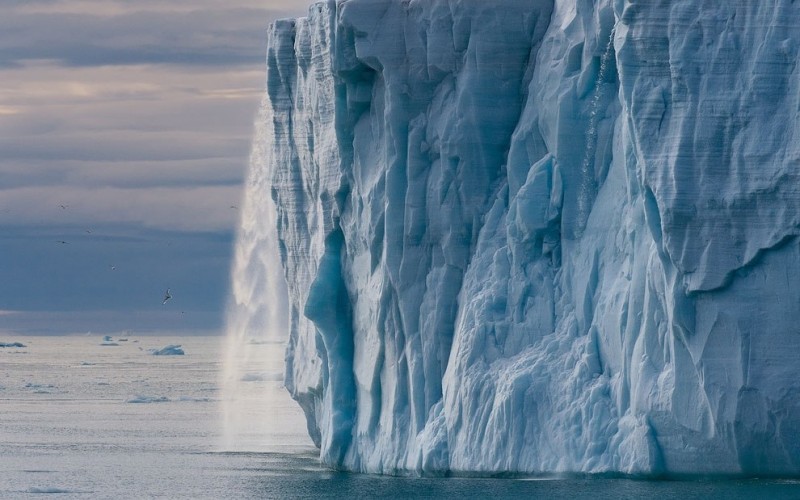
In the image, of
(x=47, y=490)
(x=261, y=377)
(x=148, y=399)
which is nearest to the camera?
(x=47, y=490)

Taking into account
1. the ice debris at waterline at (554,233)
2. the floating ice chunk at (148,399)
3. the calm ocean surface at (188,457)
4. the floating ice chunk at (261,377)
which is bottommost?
the floating ice chunk at (261,377)

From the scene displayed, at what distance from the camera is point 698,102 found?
87.7 feet

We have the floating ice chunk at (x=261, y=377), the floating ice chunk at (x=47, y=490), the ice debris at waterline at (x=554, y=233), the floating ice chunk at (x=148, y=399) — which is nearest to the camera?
the ice debris at waterline at (x=554, y=233)

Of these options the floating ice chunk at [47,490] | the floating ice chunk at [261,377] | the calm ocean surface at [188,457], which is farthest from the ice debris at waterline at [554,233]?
the floating ice chunk at [261,377]

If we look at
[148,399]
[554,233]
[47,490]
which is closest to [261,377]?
[148,399]

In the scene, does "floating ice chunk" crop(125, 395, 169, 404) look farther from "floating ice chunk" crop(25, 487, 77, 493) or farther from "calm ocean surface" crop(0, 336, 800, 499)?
"floating ice chunk" crop(25, 487, 77, 493)

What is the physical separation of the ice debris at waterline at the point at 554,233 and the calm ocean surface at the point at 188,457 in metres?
0.45

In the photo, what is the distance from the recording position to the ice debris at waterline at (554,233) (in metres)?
26.4

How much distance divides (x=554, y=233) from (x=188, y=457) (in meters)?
14.5

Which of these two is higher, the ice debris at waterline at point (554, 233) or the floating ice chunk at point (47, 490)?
Result: the ice debris at waterline at point (554, 233)

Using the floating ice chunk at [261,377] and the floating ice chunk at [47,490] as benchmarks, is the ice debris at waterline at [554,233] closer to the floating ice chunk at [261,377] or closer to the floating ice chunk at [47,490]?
the floating ice chunk at [47,490]

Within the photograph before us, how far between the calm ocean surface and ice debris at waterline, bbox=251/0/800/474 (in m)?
0.45

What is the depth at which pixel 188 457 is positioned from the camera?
4200 centimetres

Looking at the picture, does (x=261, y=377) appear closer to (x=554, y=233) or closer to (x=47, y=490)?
(x=47, y=490)
